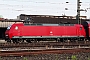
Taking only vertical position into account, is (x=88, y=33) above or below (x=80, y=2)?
below

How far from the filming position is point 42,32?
33469mm

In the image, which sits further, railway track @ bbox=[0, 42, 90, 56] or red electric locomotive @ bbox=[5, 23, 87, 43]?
red electric locomotive @ bbox=[5, 23, 87, 43]

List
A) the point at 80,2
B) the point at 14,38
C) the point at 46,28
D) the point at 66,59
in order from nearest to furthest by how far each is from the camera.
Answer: the point at 66,59
the point at 14,38
the point at 46,28
the point at 80,2

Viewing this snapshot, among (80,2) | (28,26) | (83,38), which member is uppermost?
(80,2)

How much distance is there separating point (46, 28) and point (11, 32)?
17.8 feet

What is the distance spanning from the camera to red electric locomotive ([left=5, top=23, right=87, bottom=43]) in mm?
31844

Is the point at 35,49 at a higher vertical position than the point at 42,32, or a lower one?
higher

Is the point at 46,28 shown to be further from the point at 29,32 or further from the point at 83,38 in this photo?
the point at 83,38

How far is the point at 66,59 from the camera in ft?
43.3

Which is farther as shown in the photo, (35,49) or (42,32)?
(42,32)

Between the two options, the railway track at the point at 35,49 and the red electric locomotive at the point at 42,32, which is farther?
the red electric locomotive at the point at 42,32

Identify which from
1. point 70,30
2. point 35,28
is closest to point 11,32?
point 35,28

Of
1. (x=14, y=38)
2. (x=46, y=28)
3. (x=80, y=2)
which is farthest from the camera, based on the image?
(x=80, y=2)

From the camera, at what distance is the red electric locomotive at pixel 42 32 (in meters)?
31.8
